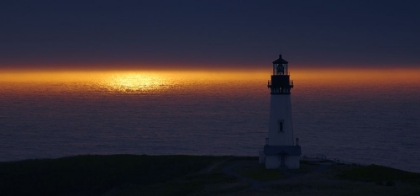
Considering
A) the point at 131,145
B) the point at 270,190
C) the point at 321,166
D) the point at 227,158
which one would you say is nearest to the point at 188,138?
the point at 131,145

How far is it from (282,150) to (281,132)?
5.37ft

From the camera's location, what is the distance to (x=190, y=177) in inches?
2361

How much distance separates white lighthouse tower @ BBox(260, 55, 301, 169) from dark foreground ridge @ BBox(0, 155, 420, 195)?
1.08 m

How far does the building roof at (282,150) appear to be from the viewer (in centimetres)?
6100

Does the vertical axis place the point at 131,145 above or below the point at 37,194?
above

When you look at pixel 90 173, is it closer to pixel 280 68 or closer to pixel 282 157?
pixel 282 157

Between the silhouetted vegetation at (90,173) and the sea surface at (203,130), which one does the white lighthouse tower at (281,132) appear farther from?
the sea surface at (203,130)

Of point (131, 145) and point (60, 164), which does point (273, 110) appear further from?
point (131, 145)

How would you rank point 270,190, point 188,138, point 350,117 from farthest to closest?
point 350,117
point 188,138
point 270,190

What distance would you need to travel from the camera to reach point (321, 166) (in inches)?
2477

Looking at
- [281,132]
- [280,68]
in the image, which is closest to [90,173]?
[281,132]

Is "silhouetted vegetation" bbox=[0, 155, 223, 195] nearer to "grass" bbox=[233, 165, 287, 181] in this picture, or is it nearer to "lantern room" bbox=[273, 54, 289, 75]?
"grass" bbox=[233, 165, 287, 181]

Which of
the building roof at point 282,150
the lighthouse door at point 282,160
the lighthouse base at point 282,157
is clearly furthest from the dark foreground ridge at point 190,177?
the building roof at point 282,150

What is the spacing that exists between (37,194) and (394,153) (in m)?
50.5
